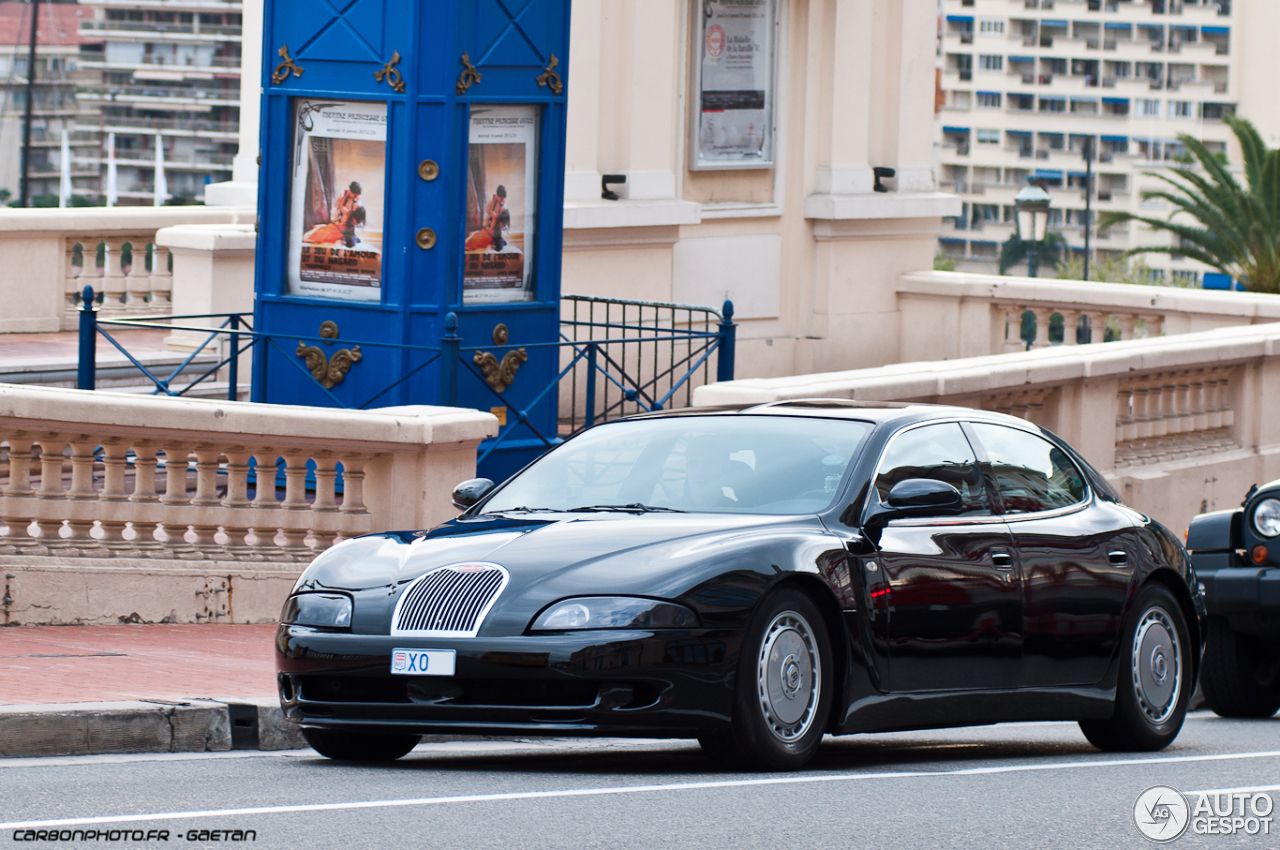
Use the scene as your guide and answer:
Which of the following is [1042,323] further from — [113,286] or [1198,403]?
[113,286]

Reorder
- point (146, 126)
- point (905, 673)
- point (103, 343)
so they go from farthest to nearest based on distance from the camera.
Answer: point (146, 126) → point (103, 343) → point (905, 673)

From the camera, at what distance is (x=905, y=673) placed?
26.5 feet

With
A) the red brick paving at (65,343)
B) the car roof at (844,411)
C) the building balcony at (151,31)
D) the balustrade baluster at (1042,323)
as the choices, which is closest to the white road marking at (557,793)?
the car roof at (844,411)

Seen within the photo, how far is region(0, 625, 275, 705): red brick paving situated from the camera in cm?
889

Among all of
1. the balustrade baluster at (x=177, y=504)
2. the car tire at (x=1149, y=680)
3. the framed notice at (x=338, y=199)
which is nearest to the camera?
the car tire at (x=1149, y=680)

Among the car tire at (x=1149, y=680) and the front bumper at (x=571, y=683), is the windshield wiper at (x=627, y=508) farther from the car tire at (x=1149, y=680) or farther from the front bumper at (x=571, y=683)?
the car tire at (x=1149, y=680)

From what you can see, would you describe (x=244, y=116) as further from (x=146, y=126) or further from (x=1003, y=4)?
(x=146, y=126)

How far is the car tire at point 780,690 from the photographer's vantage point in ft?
24.2

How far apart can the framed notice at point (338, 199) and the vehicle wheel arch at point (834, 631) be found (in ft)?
22.1

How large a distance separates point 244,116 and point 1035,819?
15.4 meters

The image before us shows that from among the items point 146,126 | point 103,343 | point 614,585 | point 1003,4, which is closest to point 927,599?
point 614,585

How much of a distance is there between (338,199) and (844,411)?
240 inches

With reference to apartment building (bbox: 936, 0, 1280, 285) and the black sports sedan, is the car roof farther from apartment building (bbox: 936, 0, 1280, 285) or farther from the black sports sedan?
apartment building (bbox: 936, 0, 1280, 285)

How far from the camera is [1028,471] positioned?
907cm
